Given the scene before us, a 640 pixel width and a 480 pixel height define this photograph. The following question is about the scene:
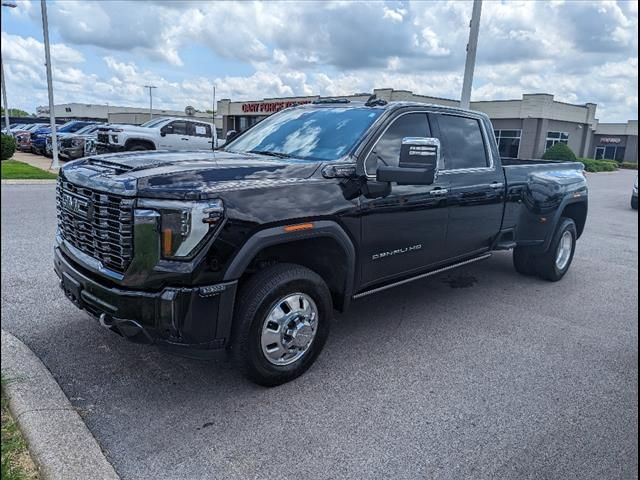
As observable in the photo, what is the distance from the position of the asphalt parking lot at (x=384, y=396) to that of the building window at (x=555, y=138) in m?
40.1

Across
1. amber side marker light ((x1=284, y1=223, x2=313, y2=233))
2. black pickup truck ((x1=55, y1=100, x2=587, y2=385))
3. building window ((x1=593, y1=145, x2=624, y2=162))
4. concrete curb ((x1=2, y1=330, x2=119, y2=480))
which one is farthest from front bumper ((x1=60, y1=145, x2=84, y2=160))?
building window ((x1=593, y1=145, x2=624, y2=162))

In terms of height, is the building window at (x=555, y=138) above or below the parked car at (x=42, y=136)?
above

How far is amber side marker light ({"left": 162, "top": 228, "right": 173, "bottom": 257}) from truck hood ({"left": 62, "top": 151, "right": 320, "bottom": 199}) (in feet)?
0.67

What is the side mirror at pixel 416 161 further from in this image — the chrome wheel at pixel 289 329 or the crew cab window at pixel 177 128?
the crew cab window at pixel 177 128

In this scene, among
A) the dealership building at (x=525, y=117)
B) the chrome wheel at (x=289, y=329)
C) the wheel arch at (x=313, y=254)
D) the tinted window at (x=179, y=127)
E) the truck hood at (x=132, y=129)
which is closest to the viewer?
the wheel arch at (x=313, y=254)

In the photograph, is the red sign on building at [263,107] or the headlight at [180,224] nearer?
the headlight at [180,224]

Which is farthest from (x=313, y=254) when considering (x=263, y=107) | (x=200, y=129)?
(x=263, y=107)

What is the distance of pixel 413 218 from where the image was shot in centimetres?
443

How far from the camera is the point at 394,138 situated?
4.38m

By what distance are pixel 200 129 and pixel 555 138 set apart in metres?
33.9

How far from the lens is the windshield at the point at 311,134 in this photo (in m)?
4.18

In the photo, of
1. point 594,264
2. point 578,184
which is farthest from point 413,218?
point 594,264

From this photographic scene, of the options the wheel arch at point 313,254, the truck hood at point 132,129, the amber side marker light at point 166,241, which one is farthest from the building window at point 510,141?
the amber side marker light at point 166,241

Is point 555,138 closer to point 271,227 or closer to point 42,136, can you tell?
point 42,136
